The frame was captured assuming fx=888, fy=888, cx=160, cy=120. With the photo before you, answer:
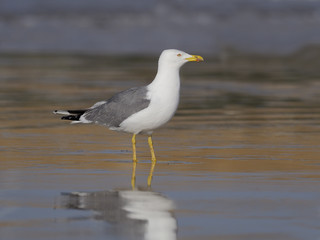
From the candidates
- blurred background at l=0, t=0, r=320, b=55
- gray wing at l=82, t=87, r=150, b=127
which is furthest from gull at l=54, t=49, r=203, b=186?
blurred background at l=0, t=0, r=320, b=55

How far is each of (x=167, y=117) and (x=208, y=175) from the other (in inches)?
45.1

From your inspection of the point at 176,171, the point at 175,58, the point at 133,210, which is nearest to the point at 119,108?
the point at 175,58

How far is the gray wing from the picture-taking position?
8891mm


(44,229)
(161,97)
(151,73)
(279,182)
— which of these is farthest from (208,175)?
(151,73)

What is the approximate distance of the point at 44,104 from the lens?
538 inches

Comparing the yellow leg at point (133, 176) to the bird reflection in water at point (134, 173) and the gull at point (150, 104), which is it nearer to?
the bird reflection in water at point (134, 173)

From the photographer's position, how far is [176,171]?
26.7 feet

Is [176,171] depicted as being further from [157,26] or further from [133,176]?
[157,26]

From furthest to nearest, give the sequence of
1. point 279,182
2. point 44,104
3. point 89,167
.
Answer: point 44,104, point 89,167, point 279,182

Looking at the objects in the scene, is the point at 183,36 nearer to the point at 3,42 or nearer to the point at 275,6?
the point at 3,42

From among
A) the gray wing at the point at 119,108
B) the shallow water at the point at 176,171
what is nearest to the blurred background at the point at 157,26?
the shallow water at the point at 176,171

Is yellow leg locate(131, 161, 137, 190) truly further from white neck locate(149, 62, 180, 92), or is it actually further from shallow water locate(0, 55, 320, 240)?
white neck locate(149, 62, 180, 92)

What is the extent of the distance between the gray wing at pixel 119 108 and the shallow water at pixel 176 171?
331 mm

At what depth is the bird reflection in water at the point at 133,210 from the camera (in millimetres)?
5785
